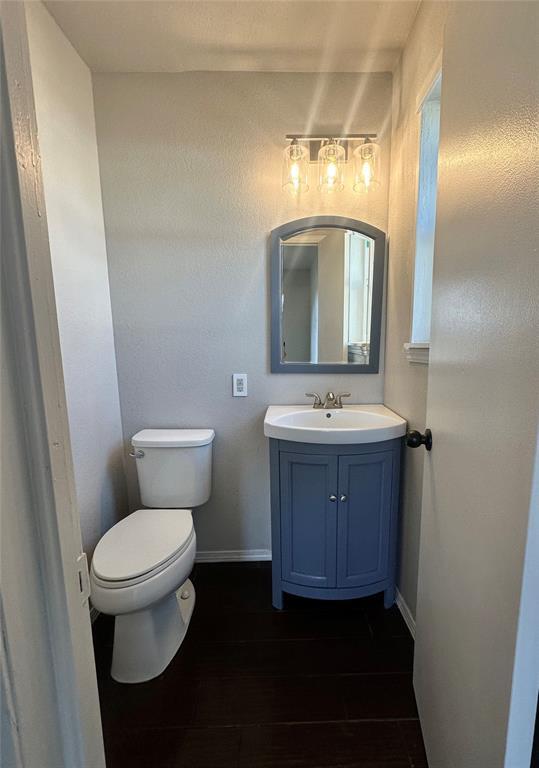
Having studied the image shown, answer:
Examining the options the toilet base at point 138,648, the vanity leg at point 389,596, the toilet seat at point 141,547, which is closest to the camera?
the toilet seat at point 141,547

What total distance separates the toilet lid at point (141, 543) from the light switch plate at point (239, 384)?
2.07 ft

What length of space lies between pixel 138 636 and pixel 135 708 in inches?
7.9

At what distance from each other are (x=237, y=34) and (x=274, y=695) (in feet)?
8.34

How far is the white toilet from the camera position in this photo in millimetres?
1155

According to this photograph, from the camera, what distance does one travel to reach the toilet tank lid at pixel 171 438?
1.62 meters

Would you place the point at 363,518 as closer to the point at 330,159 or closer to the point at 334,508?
the point at 334,508

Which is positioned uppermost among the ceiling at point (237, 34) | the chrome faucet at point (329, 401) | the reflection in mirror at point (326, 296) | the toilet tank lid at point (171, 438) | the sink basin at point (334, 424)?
the ceiling at point (237, 34)

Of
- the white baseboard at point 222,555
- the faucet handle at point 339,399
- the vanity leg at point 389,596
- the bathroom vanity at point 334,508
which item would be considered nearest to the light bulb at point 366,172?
the faucet handle at point 339,399

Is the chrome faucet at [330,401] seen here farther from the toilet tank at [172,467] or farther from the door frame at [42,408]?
the door frame at [42,408]

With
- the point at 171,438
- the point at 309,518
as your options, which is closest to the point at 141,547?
the point at 171,438

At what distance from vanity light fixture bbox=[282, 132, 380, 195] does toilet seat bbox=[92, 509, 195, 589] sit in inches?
64.7

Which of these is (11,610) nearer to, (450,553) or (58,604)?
(58,604)

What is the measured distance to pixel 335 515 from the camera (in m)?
1.44

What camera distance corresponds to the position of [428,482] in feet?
3.31
